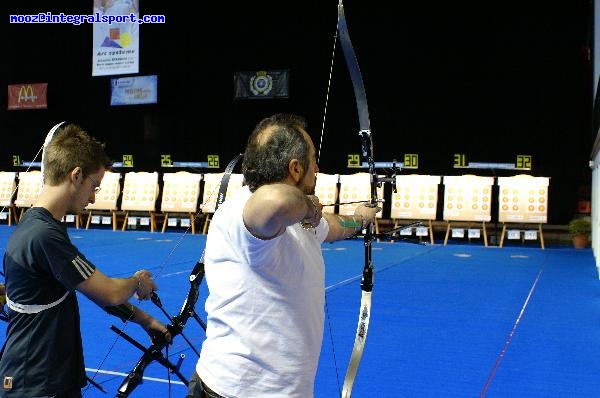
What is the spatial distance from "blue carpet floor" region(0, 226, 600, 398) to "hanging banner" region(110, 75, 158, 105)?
6.63 m

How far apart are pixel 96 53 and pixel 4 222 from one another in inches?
166

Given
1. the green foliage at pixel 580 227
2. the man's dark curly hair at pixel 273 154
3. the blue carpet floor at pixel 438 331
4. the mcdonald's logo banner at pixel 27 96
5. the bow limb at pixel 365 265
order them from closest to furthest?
the man's dark curly hair at pixel 273 154
the bow limb at pixel 365 265
the blue carpet floor at pixel 438 331
the green foliage at pixel 580 227
the mcdonald's logo banner at pixel 27 96

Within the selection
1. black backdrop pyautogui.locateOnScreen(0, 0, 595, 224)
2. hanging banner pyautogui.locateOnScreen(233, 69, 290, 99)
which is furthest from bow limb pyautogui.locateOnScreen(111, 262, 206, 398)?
hanging banner pyautogui.locateOnScreen(233, 69, 290, 99)

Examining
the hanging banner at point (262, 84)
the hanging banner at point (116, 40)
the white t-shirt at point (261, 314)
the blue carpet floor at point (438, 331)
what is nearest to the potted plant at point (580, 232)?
the blue carpet floor at point (438, 331)

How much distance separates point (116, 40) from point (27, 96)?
2958 millimetres

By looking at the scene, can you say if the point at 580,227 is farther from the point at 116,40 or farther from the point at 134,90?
the point at 116,40

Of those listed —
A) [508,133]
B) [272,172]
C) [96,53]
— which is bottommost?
[272,172]

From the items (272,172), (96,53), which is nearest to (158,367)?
(272,172)

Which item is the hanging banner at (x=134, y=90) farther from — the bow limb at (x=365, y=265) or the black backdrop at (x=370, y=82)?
the bow limb at (x=365, y=265)

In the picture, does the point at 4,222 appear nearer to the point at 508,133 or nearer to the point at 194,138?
the point at 194,138

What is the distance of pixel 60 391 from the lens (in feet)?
5.30

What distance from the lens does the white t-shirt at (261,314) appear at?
1351 millimetres

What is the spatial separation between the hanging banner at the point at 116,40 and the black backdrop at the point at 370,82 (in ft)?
2.17

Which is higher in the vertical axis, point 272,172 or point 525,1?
point 525,1
